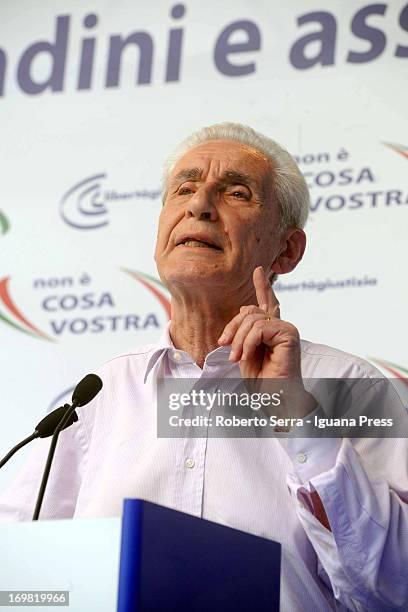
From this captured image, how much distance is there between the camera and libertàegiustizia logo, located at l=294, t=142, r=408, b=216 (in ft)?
12.1

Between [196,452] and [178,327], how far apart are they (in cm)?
44

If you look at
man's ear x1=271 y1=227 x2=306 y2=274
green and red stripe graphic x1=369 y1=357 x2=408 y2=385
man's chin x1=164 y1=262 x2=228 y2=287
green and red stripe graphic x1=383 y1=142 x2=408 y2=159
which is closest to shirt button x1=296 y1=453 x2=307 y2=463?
man's chin x1=164 y1=262 x2=228 y2=287

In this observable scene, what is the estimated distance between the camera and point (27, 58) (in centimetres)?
440

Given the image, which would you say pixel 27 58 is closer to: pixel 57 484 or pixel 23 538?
pixel 57 484

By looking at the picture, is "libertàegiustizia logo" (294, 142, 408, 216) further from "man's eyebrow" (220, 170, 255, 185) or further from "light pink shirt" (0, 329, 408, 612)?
"light pink shirt" (0, 329, 408, 612)

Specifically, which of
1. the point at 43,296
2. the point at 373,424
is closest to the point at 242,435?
the point at 373,424

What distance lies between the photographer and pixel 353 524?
1700 millimetres

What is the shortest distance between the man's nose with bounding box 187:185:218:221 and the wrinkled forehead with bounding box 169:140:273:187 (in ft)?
0.25

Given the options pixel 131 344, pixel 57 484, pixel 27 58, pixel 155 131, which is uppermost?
pixel 27 58

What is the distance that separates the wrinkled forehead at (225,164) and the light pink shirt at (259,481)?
43 cm

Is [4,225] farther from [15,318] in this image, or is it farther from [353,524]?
[353,524]

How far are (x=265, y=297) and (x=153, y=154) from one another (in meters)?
2.21

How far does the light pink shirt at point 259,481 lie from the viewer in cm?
173

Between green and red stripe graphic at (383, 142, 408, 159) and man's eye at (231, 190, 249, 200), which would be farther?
green and red stripe graphic at (383, 142, 408, 159)
